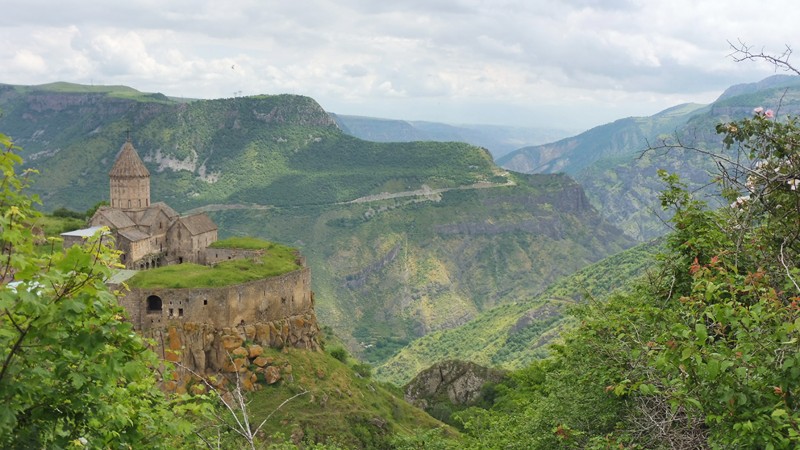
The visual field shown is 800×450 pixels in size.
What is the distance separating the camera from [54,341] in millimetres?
7691

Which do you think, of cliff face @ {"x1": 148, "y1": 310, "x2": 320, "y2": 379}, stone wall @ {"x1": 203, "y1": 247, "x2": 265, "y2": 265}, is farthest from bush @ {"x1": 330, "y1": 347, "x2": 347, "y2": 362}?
cliff face @ {"x1": 148, "y1": 310, "x2": 320, "y2": 379}

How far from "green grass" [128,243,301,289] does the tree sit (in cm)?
3033

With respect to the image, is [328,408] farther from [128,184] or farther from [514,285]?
[514,285]

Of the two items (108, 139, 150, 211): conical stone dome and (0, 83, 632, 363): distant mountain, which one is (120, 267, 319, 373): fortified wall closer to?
(108, 139, 150, 211): conical stone dome

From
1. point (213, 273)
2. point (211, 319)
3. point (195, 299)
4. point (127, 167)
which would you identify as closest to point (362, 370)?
point (213, 273)

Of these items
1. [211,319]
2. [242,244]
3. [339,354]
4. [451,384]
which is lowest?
[451,384]

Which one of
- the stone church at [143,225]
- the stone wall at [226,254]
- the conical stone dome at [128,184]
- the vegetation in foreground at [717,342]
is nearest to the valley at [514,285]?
the vegetation in foreground at [717,342]

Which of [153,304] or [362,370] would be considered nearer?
[153,304]

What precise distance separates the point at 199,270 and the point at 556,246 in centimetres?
15153

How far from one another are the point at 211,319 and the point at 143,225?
507 inches

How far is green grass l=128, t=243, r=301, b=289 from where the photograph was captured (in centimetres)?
3834

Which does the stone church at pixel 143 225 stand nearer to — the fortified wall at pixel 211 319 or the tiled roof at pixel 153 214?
the tiled roof at pixel 153 214

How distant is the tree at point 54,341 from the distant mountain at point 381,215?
397ft

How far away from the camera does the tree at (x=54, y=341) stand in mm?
7500
